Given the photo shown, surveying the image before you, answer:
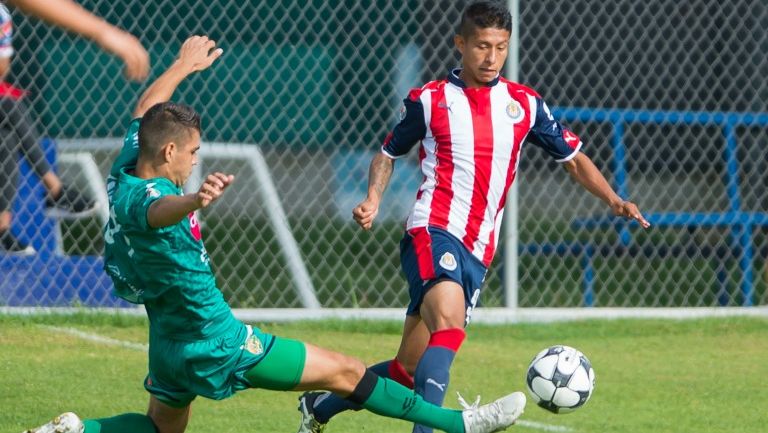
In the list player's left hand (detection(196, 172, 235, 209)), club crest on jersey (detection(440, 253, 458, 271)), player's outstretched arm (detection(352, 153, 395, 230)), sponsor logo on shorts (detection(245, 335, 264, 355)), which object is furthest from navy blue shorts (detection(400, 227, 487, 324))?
player's left hand (detection(196, 172, 235, 209))

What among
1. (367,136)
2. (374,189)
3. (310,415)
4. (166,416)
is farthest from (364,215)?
(367,136)

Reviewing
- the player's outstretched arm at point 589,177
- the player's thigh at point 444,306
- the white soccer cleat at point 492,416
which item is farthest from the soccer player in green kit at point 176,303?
the player's outstretched arm at point 589,177

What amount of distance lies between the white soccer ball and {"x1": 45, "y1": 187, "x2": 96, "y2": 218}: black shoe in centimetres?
396

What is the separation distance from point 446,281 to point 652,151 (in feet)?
29.5

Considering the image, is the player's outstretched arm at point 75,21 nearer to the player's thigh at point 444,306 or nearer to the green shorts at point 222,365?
the green shorts at point 222,365

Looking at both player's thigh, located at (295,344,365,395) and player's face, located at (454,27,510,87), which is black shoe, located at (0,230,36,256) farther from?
player's thigh, located at (295,344,365,395)

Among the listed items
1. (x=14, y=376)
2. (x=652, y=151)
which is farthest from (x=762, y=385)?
(x=652, y=151)

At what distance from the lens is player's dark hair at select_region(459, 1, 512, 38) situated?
5.57m

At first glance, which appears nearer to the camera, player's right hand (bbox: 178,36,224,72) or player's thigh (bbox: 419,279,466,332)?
player's right hand (bbox: 178,36,224,72)

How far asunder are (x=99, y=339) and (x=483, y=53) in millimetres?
3342

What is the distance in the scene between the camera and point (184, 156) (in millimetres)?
4426

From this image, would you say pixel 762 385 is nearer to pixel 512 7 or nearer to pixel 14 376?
pixel 512 7

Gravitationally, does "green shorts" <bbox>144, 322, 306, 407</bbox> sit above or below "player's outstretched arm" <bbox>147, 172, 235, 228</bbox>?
below

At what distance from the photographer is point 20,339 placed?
7.83 m
